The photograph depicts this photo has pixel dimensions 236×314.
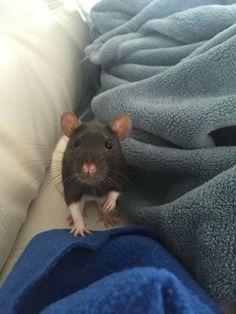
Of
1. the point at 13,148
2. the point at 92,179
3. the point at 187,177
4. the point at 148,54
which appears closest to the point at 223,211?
the point at 187,177

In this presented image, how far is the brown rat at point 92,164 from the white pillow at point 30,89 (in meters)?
0.07

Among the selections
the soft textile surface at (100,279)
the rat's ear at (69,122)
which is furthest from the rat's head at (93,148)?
the soft textile surface at (100,279)

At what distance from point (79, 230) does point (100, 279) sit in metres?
0.19

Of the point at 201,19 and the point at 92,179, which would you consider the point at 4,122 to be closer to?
the point at 92,179

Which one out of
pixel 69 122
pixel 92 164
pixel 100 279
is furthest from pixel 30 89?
pixel 100 279

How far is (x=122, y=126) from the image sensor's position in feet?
2.50

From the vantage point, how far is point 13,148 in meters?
0.77

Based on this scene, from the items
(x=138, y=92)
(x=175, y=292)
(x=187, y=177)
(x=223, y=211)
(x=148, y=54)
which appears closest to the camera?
(x=175, y=292)

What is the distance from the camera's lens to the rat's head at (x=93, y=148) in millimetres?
720

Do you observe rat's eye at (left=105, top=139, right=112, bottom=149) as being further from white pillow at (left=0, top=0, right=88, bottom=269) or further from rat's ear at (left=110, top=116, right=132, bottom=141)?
white pillow at (left=0, top=0, right=88, bottom=269)

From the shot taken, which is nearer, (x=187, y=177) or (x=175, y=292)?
(x=175, y=292)

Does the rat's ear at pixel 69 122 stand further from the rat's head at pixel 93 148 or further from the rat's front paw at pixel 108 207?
the rat's front paw at pixel 108 207

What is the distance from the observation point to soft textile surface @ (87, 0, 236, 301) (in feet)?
1.87

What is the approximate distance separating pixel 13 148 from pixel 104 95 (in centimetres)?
21
